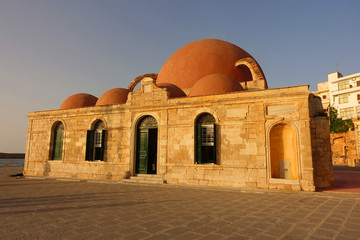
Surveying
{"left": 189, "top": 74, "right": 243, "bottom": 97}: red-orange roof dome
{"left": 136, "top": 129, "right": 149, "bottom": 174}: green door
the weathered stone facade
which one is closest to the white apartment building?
{"left": 189, "top": 74, "right": 243, "bottom": 97}: red-orange roof dome

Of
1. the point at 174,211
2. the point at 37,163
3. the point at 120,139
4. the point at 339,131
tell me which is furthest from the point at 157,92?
the point at 339,131

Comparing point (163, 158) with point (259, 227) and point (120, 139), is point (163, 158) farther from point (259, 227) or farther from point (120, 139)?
point (259, 227)

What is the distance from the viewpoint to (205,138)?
999 cm

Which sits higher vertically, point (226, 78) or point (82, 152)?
point (226, 78)

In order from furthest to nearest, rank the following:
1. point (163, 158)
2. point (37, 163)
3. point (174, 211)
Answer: point (37, 163), point (163, 158), point (174, 211)

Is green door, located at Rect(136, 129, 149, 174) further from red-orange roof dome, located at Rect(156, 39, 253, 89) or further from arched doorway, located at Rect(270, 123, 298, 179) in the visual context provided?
arched doorway, located at Rect(270, 123, 298, 179)

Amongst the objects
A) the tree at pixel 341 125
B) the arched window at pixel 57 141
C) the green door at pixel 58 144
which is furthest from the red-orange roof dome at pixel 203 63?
the tree at pixel 341 125

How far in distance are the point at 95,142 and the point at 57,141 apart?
3.16 meters

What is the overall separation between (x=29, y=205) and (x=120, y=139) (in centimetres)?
625

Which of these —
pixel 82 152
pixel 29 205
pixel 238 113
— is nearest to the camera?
pixel 29 205

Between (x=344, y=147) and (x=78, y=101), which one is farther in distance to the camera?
(x=344, y=147)

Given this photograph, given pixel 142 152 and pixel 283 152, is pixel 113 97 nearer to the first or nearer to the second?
pixel 142 152

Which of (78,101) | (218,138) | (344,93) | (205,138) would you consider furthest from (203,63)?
(344,93)

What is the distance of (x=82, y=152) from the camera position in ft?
41.3
